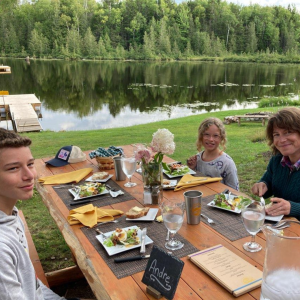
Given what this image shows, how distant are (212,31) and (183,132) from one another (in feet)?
206

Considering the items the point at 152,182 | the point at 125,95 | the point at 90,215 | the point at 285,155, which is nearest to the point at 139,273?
the point at 90,215

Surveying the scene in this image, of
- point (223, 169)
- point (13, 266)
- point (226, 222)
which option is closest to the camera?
point (13, 266)

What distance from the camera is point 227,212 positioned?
2.19 metres

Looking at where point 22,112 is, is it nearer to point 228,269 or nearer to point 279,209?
point 279,209

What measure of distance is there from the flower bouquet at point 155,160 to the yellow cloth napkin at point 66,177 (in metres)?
0.84

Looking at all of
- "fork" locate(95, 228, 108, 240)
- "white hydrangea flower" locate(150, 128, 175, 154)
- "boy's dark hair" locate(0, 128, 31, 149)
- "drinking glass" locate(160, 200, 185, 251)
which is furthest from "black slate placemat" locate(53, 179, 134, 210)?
"boy's dark hair" locate(0, 128, 31, 149)

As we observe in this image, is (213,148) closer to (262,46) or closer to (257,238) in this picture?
(257,238)

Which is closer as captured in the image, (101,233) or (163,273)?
(163,273)

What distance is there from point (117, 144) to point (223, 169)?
202 inches

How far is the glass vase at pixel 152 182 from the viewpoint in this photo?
2279 mm

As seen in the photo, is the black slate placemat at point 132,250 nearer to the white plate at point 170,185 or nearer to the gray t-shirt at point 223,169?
the white plate at point 170,185

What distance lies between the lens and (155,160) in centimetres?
227

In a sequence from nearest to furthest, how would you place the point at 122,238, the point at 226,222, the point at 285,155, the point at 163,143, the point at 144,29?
1. the point at 122,238
2. the point at 226,222
3. the point at 163,143
4. the point at 285,155
5. the point at 144,29

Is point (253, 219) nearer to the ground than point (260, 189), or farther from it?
farther from it
